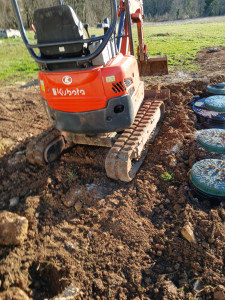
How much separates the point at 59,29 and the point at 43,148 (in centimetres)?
184

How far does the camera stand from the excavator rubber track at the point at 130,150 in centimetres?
366

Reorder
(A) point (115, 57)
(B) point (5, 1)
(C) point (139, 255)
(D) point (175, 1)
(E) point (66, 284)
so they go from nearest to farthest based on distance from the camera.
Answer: (E) point (66, 284)
(C) point (139, 255)
(A) point (115, 57)
(B) point (5, 1)
(D) point (175, 1)

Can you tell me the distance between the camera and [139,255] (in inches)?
Answer: 113

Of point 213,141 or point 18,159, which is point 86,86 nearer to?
point 18,159

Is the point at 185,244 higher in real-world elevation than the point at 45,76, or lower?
lower

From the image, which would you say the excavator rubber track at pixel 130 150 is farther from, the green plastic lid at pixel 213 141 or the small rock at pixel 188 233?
the small rock at pixel 188 233

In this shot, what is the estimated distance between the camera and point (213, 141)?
14.2ft

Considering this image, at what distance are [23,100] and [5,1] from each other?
73.3 ft

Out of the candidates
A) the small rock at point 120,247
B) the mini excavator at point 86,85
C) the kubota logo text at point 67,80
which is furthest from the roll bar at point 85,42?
the small rock at point 120,247

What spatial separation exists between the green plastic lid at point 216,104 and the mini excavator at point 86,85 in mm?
1895

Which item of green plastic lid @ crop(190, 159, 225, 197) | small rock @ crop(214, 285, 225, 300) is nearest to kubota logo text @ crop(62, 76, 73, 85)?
green plastic lid @ crop(190, 159, 225, 197)

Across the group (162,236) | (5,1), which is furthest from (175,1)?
(162,236)

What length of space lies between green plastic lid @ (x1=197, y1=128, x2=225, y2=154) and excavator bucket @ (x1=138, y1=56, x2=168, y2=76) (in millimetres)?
2187

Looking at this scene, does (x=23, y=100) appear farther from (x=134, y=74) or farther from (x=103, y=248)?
(x=103, y=248)
